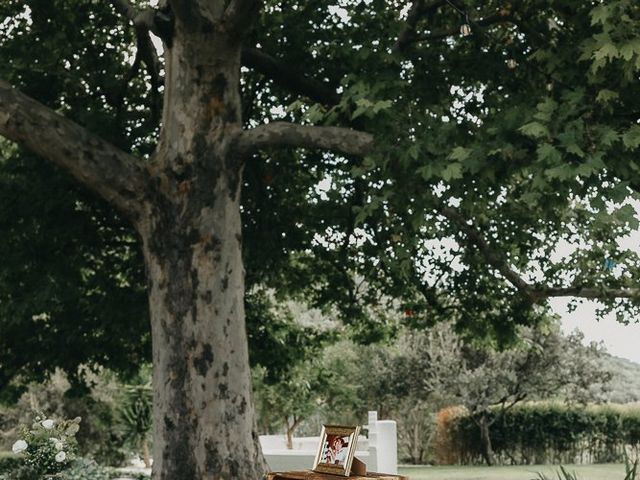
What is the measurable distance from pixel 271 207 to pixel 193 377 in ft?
18.2

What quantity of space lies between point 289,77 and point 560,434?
745 inches

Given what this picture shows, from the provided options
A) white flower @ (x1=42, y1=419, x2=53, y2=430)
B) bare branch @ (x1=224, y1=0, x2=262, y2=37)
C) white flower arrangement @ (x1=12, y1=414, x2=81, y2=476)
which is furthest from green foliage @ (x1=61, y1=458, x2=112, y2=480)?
bare branch @ (x1=224, y1=0, x2=262, y2=37)

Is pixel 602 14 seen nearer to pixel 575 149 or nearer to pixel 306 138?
pixel 575 149

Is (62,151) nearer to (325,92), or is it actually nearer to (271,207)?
Result: (325,92)

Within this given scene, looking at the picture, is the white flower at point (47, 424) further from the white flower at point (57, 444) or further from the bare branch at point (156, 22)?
the bare branch at point (156, 22)

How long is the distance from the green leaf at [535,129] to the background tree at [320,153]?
0.09 feet

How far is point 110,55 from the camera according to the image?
16.6 metres

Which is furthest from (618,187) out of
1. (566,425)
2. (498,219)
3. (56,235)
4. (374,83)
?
(566,425)

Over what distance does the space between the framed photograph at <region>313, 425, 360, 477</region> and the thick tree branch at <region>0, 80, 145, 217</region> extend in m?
4.76

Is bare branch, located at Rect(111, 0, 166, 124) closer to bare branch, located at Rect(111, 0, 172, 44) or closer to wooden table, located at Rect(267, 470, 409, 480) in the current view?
bare branch, located at Rect(111, 0, 172, 44)

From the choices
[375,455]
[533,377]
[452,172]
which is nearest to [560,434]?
[533,377]

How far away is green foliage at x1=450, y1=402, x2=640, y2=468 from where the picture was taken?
2964 centimetres

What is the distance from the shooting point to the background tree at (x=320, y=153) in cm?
972

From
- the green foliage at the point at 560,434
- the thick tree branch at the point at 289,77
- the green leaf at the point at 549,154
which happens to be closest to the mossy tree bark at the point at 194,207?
the thick tree branch at the point at 289,77
